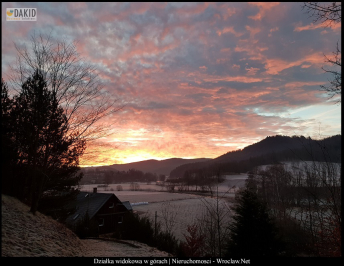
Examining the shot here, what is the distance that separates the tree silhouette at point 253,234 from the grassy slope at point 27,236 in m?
7.36

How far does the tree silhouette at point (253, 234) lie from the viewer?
9516 millimetres

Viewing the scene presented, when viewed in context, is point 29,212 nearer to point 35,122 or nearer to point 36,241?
point 36,241

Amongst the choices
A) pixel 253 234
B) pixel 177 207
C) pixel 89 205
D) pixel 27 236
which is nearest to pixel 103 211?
pixel 89 205

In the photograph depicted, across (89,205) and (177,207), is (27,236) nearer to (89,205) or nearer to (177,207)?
(89,205)

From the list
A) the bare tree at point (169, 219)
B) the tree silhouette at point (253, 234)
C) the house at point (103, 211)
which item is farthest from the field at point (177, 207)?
the house at point (103, 211)

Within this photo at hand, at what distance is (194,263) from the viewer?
6.80 metres

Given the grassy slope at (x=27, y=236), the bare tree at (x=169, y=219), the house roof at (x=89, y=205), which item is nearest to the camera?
the grassy slope at (x=27, y=236)

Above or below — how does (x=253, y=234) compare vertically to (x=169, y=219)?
above

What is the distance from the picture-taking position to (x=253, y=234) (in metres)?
9.84

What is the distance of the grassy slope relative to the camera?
568 centimetres

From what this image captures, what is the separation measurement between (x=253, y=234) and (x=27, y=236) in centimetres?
942

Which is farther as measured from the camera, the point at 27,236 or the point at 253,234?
the point at 253,234

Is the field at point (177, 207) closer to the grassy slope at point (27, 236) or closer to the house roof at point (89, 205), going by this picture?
the house roof at point (89, 205)

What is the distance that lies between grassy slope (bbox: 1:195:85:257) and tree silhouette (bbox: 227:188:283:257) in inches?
290
